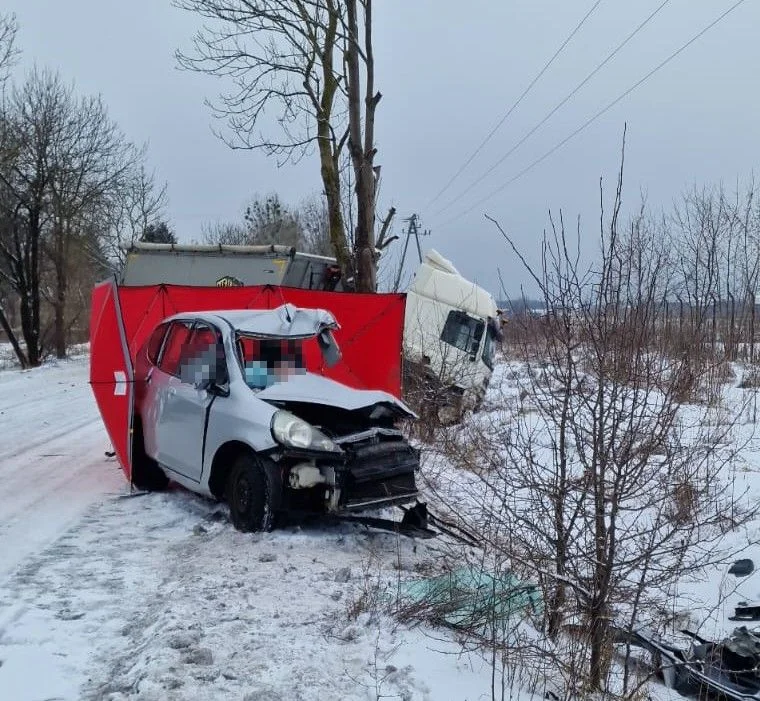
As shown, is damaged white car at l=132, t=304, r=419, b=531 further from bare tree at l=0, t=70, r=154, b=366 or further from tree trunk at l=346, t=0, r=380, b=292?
bare tree at l=0, t=70, r=154, b=366

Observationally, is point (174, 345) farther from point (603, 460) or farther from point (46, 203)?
point (46, 203)

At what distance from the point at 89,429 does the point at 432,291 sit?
7.28m

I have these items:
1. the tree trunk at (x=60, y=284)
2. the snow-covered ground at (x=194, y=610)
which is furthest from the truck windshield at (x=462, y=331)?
the tree trunk at (x=60, y=284)

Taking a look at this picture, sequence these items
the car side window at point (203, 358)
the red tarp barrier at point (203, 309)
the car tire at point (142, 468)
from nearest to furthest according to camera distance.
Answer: the car side window at point (203, 358), the car tire at point (142, 468), the red tarp barrier at point (203, 309)

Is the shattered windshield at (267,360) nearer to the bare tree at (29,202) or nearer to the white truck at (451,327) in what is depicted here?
the white truck at (451,327)

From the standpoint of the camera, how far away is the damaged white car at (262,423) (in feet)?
19.6

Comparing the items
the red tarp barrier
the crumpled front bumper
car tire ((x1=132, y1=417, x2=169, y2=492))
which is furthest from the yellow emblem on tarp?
the crumpled front bumper

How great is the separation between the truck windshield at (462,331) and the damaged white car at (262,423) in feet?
24.5

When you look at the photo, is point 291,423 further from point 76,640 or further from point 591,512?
point 591,512

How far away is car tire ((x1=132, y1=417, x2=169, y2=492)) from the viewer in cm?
763

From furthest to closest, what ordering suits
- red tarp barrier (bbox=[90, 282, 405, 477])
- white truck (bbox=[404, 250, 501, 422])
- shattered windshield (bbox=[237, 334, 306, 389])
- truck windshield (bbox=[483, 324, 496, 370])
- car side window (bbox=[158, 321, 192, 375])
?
truck windshield (bbox=[483, 324, 496, 370]), white truck (bbox=[404, 250, 501, 422]), red tarp barrier (bbox=[90, 282, 405, 477]), car side window (bbox=[158, 321, 192, 375]), shattered windshield (bbox=[237, 334, 306, 389])

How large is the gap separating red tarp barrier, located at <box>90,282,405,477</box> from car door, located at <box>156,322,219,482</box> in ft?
1.66

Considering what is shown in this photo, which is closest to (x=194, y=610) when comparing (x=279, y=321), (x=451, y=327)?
(x=279, y=321)

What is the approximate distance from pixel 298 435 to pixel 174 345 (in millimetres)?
2246
